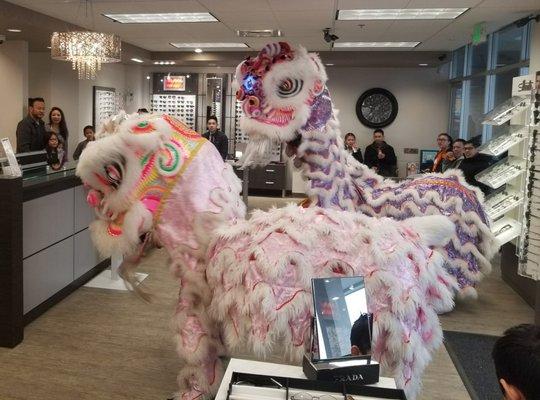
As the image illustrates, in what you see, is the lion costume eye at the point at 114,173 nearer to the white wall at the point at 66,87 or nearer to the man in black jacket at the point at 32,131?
the man in black jacket at the point at 32,131

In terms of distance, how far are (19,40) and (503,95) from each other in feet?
23.3

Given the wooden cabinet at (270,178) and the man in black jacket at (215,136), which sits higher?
the man in black jacket at (215,136)

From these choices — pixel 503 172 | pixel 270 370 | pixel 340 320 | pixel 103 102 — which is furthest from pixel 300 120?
pixel 103 102

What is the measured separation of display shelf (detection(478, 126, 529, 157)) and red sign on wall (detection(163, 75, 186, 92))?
770cm

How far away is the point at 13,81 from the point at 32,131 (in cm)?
217

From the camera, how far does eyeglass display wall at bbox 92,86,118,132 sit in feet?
31.8

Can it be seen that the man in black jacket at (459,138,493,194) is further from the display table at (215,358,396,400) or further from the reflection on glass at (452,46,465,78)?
→ the display table at (215,358,396,400)

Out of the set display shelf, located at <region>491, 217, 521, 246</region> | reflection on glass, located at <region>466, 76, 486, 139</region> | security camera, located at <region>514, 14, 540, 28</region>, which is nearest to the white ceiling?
security camera, located at <region>514, 14, 540, 28</region>

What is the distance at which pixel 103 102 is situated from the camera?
9992 millimetres

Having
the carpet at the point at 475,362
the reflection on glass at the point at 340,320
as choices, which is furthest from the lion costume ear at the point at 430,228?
the carpet at the point at 475,362

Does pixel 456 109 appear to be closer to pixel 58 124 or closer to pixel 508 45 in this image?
pixel 508 45

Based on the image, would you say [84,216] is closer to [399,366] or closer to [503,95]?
[399,366]

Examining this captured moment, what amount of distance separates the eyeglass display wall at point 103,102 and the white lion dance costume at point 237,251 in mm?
8230

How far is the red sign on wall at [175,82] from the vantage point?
1098 cm
